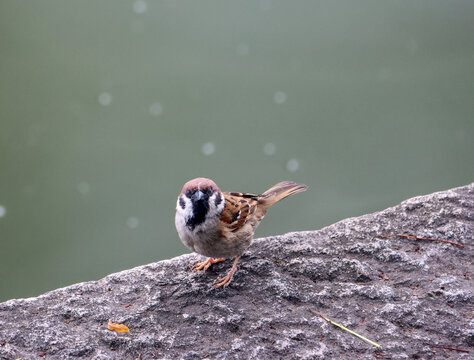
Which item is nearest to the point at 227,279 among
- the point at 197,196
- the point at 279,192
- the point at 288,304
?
the point at 288,304

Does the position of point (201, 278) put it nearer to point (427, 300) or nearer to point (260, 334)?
point (260, 334)

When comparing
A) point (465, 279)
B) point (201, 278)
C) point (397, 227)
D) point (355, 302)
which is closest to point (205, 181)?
point (201, 278)

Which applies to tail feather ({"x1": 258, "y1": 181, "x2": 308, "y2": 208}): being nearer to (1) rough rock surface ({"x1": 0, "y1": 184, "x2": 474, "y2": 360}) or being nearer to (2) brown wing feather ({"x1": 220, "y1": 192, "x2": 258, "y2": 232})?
(2) brown wing feather ({"x1": 220, "y1": 192, "x2": 258, "y2": 232})

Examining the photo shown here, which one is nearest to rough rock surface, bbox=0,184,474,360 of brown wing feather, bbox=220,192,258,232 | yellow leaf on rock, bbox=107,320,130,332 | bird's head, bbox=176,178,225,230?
yellow leaf on rock, bbox=107,320,130,332

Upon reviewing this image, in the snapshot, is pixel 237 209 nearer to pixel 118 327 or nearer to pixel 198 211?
pixel 198 211

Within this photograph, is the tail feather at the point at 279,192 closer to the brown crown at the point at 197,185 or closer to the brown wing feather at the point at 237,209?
the brown wing feather at the point at 237,209
